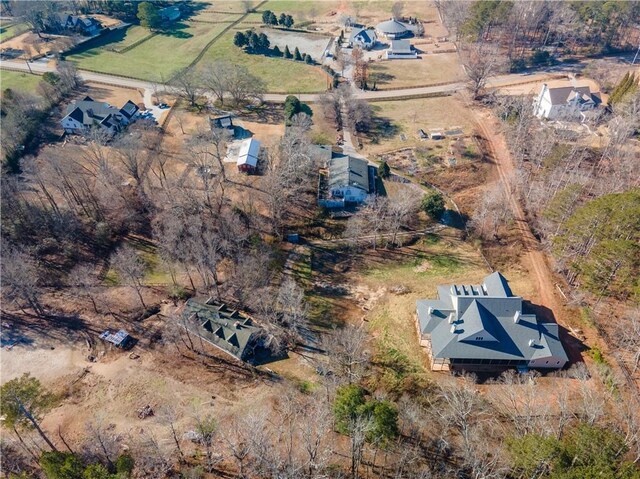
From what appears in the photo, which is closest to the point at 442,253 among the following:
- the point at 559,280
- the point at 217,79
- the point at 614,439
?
the point at 559,280

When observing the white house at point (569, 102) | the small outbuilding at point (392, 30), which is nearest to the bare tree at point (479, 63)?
the white house at point (569, 102)

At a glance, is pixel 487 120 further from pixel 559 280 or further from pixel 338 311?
pixel 338 311

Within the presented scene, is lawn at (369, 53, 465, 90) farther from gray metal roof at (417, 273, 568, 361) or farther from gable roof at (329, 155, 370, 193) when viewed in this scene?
gray metal roof at (417, 273, 568, 361)

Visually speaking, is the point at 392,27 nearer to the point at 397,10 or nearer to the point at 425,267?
the point at 397,10

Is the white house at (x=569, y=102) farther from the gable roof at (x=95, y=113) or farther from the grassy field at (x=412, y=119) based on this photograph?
the gable roof at (x=95, y=113)

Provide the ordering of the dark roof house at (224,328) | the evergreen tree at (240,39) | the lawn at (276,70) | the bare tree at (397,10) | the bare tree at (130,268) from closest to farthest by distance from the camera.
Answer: the dark roof house at (224,328)
the bare tree at (130,268)
the lawn at (276,70)
the evergreen tree at (240,39)
the bare tree at (397,10)

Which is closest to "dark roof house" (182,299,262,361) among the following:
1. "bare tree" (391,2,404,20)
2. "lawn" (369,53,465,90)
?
"lawn" (369,53,465,90)
